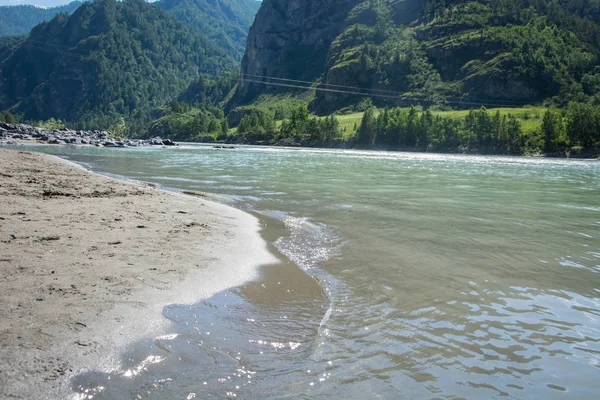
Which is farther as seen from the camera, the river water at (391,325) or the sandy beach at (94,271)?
the sandy beach at (94,271)

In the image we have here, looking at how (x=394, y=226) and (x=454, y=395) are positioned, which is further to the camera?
(x=394, y=226)

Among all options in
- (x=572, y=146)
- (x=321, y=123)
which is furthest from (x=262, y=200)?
(x=321, y=123)

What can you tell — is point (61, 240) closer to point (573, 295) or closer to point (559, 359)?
point (559, 359)

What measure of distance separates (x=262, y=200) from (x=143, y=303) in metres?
13.4

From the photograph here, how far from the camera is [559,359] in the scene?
5.52 meters

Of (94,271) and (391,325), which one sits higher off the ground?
(94,271)

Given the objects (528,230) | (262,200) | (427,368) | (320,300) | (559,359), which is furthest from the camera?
(262,200)

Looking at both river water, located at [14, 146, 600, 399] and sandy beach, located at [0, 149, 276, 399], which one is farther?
sandy beach, located at [0, 149, 276, 399]

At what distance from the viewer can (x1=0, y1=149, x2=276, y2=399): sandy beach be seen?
16.2ft

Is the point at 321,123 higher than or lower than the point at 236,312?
higher

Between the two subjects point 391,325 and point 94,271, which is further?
point 94,271

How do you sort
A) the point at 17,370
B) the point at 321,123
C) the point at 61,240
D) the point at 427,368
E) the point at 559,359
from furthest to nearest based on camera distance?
the point at 321,123, the point at 61,240, the point at 559,359, the point at 427,368, the point at 17,370

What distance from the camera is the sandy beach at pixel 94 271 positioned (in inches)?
195

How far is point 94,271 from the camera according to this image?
306 inches
